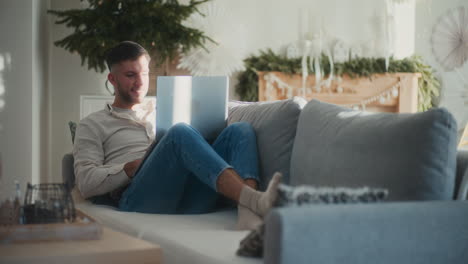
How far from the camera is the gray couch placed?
1.20 metres

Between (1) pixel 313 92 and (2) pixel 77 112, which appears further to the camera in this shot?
(1) pixel 313 92

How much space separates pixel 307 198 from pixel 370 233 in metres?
0.15

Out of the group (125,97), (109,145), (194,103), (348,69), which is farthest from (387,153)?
(348,69)

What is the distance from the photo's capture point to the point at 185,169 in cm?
216

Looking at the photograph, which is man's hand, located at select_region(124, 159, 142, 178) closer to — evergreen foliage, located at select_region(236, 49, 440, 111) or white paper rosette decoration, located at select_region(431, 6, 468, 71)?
evergreen foliage, located at select_region(236, 49, 440, 111)

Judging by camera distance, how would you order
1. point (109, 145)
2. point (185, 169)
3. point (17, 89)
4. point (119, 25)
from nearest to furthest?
point (185, 169)
point (109, 145)
point (17, 89)
point (119, 25)

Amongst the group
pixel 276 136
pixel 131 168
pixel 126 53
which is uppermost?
pixel 126 53

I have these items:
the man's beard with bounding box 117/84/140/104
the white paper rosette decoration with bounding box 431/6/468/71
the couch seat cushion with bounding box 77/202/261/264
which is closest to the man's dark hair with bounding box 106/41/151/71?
the man's beard with bounding box 117/84/140/104

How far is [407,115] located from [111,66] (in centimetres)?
156

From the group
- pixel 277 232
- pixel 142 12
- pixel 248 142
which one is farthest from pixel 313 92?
pixel 277 232

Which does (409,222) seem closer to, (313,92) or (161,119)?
(161,119)

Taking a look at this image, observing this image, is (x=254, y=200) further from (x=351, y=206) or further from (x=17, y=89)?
(x=17, y=89)

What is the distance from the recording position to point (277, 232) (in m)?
1.15

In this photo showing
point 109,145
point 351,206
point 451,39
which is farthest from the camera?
point 451,39
